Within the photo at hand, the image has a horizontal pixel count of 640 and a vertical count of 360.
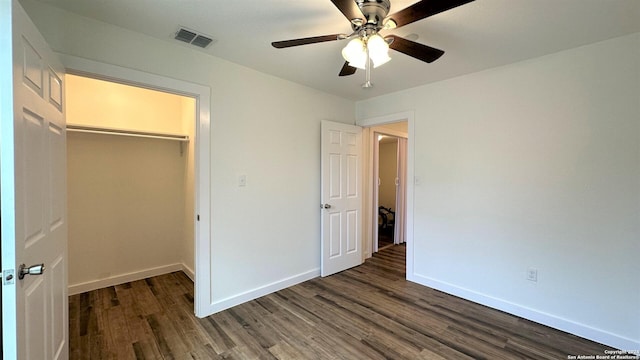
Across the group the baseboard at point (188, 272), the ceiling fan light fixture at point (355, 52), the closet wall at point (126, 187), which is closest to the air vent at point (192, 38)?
the closet wall at point (126, 187)

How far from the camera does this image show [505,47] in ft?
7.42

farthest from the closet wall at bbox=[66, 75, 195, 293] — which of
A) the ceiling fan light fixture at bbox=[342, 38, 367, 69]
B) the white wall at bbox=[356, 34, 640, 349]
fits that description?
the white wall at bbox=[356, 34, 640, 349]

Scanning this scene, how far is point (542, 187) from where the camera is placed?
245 cm

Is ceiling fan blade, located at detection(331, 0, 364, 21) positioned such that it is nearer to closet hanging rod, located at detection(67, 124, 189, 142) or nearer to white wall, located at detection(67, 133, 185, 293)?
closet hanging rod, located at detection(67, 124, 189, 142)

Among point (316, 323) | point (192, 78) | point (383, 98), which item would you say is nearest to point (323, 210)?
point (316, 323)

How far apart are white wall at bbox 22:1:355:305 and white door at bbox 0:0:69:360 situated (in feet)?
1.70

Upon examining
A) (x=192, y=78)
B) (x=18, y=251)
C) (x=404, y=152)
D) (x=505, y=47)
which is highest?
(x=505, y=47)

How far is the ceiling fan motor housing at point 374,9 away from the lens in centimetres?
146

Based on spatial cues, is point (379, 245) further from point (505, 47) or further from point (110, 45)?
point (110, 45)

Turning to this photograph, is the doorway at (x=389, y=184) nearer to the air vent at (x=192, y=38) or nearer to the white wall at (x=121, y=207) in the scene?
the air vent at (x=192, y=38)

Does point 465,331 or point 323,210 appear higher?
point 323,210

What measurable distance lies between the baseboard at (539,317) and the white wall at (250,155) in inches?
61.9

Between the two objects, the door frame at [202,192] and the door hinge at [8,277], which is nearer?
the door hinge at [8,277]

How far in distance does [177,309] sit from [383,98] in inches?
137
